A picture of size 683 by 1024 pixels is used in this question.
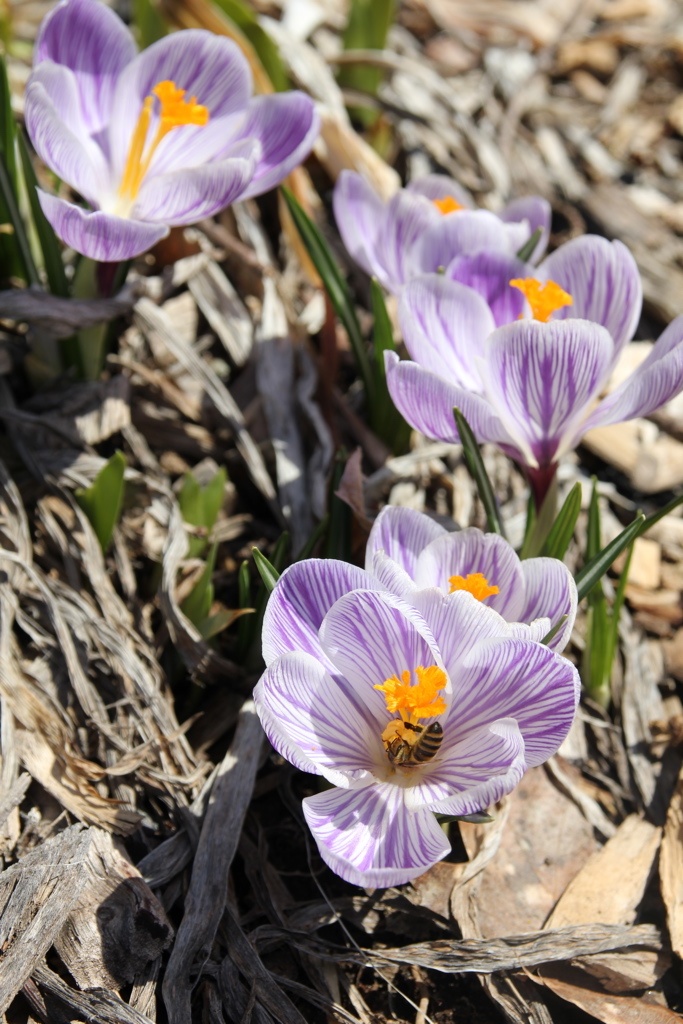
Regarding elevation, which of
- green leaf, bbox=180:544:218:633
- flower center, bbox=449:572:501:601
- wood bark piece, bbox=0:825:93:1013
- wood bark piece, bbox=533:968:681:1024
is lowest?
wood bark piece, bbox=533:968:681:1024

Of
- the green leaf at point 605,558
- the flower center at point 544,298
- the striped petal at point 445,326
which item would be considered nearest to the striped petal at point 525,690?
the green leaf at point 605,558

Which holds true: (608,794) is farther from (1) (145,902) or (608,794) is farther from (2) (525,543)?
(1) (145,902)

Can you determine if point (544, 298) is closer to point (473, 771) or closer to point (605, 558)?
point (605, 558)

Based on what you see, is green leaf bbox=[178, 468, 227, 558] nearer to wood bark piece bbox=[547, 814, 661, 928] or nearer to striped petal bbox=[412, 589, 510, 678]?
striped petal bbox=[412, 589, 510, 678]

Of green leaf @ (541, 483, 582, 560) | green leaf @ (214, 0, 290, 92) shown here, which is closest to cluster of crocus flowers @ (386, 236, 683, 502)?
green leaf @ (541, 483, 582, 560)

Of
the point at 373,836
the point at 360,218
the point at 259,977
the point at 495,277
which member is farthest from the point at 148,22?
the point at 259,977

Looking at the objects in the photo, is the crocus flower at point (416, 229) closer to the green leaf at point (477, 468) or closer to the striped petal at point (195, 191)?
the striped petal at point (195, 191)
